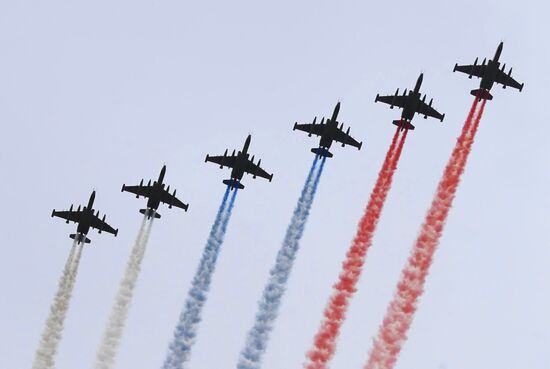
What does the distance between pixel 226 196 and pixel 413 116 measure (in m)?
18.9

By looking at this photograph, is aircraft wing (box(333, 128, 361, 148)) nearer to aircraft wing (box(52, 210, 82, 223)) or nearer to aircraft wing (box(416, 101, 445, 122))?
aircraft wing (box(416, 101, 445, 122))

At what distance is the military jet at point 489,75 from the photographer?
149 metres

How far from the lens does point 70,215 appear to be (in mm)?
161125

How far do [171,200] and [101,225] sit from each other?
7.18 meters

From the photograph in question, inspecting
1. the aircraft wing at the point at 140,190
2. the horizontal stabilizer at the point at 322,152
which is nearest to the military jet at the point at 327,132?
the horizontal stabilizer at the point at 322,152

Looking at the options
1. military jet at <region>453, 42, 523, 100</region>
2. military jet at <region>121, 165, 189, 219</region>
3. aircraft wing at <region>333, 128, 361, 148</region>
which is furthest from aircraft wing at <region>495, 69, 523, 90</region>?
military jet at <region>121, 165, 189, 219</region>

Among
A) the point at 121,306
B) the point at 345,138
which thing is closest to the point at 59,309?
the point at 121,306

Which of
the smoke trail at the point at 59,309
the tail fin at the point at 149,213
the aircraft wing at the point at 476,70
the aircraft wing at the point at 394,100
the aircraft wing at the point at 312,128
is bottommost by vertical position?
the smoke trail at the point at 59,309

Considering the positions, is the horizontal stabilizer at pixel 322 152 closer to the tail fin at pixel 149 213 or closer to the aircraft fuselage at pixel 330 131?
the aircraft fuselage at pixel 330 131

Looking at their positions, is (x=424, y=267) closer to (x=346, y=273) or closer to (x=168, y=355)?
(x=346, y=273)

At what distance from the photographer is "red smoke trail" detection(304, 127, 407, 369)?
148 m

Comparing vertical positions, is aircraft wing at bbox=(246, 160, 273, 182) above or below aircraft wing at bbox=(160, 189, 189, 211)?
above

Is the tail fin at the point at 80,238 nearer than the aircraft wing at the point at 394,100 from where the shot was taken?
No

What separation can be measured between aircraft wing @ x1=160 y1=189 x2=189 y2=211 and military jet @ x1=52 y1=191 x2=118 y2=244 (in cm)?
654
